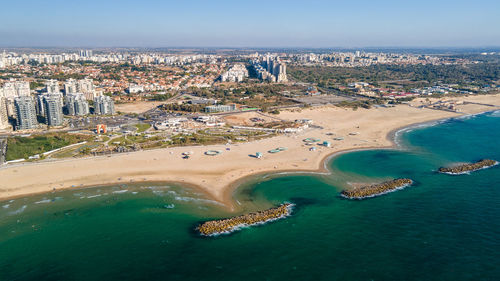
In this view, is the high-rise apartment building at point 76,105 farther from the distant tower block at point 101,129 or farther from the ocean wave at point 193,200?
the ocean wave at point 193,200

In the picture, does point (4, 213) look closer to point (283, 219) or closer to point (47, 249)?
point (47, 249)

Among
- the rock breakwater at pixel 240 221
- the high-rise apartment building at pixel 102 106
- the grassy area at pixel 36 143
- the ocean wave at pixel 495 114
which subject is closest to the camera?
the rock breakwater at pixel 240 221

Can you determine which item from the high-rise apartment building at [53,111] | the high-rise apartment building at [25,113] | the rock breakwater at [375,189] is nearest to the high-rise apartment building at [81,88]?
the high-rise apartment building at [53,111]

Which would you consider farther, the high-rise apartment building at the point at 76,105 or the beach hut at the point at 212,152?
the high-rise apartment building at the point at 76,105

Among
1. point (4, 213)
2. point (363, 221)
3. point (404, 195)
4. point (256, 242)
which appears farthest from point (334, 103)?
point (4, 213)

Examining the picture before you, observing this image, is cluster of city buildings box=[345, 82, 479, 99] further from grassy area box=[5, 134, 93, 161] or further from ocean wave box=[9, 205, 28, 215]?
ocean wave box=[9, 205, 28, 215]

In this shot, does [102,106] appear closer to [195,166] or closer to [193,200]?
[195,166]

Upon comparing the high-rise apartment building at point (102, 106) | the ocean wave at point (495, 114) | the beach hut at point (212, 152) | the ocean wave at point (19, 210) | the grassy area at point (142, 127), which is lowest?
the ocean wave at point (19, 210)

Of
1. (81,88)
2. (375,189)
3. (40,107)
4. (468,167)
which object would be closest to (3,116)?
(40,107)
